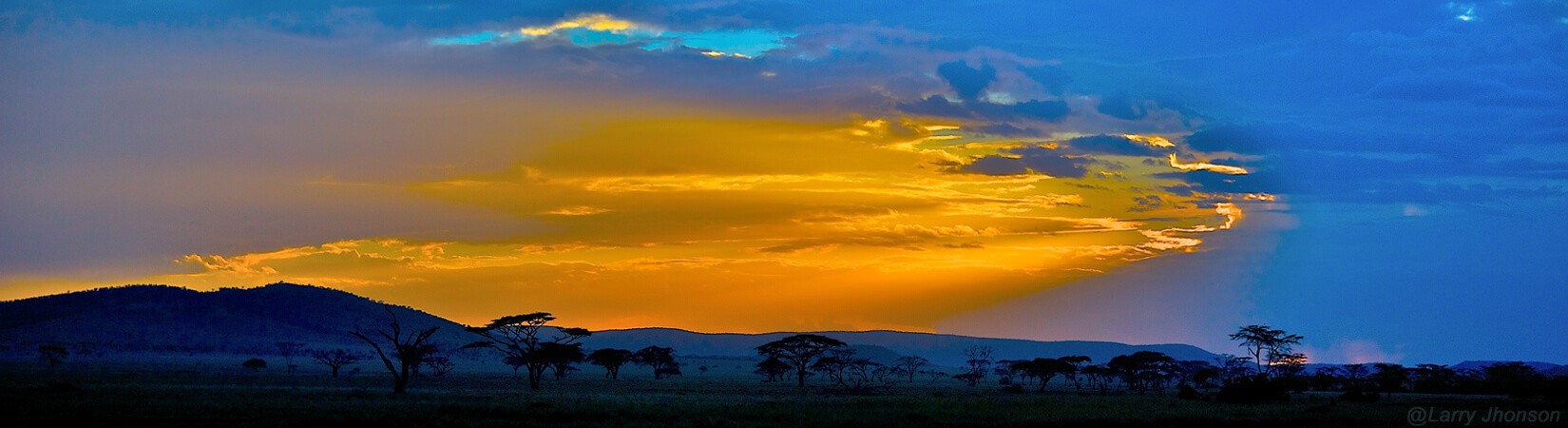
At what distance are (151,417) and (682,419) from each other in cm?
1721

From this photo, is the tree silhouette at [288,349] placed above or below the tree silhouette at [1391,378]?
above

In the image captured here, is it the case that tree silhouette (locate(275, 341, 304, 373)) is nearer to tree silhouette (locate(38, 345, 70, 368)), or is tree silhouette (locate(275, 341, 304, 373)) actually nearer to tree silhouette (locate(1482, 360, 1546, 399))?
tree silhouette (locate(38, 345, 70, 368))

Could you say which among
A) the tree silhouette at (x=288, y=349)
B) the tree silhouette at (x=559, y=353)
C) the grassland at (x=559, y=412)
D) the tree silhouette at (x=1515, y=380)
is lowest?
the grassland at (x=559, y=412)

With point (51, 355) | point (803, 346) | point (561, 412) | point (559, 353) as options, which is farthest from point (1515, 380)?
point (51, 355)

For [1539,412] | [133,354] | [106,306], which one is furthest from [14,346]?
[1539,412]

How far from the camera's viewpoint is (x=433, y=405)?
48.7m

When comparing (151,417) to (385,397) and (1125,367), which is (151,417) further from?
(1125,367)

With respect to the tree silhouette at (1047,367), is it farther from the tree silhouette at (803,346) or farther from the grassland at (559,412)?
the grassland at (559,412)

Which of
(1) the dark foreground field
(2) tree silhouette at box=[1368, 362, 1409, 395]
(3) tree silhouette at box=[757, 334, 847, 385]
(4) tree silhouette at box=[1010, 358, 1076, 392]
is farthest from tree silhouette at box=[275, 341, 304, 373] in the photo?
(2) tree silhouette at box=[1368, 362, 1409, 395]

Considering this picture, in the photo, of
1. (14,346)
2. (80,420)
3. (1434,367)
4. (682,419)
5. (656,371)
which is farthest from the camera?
(14,346)

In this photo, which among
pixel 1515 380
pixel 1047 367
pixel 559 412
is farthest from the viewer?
pixel 1047 367

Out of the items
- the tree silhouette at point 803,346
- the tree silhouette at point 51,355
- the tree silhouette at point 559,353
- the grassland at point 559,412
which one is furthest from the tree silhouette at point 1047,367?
the tree silhouette at point 51,355

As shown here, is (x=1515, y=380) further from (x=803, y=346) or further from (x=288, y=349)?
(x=288, y=349)

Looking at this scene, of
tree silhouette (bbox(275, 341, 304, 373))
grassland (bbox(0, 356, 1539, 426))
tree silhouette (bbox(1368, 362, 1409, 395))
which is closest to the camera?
grassland (bbox(0, 356, 1539, 426))
